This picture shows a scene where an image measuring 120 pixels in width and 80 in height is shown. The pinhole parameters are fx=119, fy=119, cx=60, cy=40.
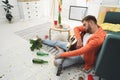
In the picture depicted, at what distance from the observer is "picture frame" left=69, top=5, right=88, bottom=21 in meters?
4.21

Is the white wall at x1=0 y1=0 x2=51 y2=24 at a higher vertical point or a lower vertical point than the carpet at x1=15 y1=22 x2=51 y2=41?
higher

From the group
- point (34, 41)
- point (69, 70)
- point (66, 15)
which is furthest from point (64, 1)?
point (69, 70)

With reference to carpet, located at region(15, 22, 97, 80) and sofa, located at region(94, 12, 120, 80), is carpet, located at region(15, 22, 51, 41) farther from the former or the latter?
sofa, located at region(94, 12, 120, 80)

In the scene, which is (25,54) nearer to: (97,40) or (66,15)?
(97,40)

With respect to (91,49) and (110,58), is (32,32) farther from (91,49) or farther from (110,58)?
(110,58)

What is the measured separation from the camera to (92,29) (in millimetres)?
1641

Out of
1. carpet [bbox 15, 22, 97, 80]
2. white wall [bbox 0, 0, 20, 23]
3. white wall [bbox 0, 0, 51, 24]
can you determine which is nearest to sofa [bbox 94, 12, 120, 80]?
carpet [bbox 15, 22, 97, 80]

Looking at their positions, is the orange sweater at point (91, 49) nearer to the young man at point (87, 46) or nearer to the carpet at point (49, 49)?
the young man at point (87, 46)

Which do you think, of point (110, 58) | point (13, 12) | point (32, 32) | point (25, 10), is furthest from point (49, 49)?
point (13, 12)

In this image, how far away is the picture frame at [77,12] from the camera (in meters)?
4.21

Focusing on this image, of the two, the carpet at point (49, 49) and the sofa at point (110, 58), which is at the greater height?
the sofa at point (110, 58)

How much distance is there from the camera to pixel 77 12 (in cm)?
435

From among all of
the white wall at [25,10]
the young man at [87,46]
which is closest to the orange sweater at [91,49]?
the young man at [87,46]

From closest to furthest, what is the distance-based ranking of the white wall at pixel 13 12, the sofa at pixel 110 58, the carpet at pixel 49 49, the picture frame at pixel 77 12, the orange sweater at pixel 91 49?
1. the sofa at pixel 110 58
2. the orange sweater at pixel 91 49
3. the carpet at pixel 49 49
4. the white wall at pixel 13 12
5. the picture frame at pixel 77 12
